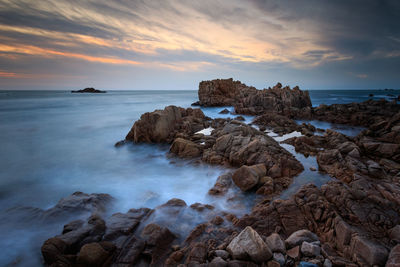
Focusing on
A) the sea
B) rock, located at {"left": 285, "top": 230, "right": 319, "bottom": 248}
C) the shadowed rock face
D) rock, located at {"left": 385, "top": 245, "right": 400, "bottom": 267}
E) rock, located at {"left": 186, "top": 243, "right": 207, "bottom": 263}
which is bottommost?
the sea

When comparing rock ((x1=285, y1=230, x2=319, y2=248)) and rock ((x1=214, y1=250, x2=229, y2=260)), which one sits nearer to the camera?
rock ((x1=214, y1=250, x2=229, y2=260))

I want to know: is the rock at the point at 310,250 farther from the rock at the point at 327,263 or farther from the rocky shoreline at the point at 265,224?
the rock at the point at 327,263

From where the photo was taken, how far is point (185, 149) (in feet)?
38.0

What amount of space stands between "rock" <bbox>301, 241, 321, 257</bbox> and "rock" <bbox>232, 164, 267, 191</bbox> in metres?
3.39

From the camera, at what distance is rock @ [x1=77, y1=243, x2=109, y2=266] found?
401 cm

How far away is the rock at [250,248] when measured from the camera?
358 centimetres

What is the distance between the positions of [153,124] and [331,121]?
70.6ft

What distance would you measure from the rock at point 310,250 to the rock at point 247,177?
11.1 ft

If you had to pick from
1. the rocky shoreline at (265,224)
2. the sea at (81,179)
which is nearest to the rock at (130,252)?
the rocky shoreline at (265,224)

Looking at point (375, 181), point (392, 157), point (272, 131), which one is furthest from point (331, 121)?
point (375, 181)

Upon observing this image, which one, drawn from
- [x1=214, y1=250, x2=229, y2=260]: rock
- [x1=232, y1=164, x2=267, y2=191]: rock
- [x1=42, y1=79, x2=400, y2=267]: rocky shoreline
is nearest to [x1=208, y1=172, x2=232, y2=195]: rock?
[x1=42, y1=79, x2=400, y2=267]: rocky shoreline

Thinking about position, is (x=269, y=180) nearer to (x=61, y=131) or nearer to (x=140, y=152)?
(x=140, y=152)

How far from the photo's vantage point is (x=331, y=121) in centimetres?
2270

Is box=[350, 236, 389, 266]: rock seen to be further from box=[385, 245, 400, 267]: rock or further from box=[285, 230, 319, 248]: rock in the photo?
box=[285, 230, 319, 248]: rock
